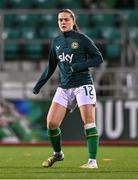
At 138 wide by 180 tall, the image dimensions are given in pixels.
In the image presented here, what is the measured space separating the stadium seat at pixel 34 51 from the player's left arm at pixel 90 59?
34.8ft

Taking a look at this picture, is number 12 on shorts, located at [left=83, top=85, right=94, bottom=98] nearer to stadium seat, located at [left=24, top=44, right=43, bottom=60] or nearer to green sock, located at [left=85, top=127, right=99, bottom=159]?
green sock, located at [left=85, top=127, right=99, bottom=159]

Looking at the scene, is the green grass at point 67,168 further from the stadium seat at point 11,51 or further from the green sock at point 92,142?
the stadium seat at point 11,51

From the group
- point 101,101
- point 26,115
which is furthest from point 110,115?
point 26,115

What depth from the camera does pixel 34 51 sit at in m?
20.9

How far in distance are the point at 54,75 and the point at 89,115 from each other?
850 cm

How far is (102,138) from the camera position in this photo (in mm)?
18312

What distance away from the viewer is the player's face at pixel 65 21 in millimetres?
10156

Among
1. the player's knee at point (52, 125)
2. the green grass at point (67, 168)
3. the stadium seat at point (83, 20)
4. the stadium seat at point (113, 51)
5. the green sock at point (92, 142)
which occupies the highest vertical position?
the stadium seat at point (83, 20)

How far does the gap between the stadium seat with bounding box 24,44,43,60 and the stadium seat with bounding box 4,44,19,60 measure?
0.29 m

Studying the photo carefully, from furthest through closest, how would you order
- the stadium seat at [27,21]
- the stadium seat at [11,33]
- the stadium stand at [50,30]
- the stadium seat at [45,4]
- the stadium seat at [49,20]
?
1. the stadium seat at [45,4]
2. the stadium seat at [27,21]
3. the stadium seat at [49,20]
4. the stadium seat at [11,33]
5. the stadium stand at [50,30]

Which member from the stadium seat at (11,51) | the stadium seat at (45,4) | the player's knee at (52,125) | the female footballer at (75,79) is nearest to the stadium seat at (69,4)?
the stadium seat at (45,4)

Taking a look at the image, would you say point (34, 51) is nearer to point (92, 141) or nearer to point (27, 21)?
point (27, 21)

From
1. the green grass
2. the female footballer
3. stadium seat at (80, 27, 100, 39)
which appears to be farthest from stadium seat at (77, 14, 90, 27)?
the female footballer

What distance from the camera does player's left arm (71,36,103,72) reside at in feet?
33.2
